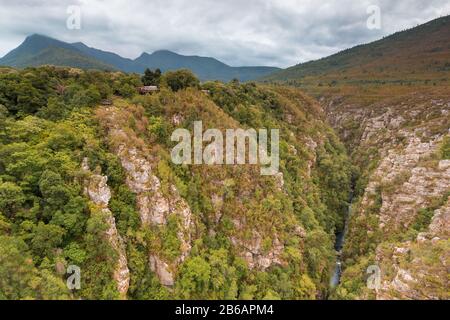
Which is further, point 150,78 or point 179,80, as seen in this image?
point 150,78

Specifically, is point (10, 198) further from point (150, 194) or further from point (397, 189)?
point (397, 189)

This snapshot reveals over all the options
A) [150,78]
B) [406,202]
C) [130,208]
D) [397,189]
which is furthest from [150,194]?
[397,189]

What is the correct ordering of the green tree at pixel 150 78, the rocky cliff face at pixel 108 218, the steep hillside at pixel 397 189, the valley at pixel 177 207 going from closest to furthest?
1. the valley at pixel 177 207
2. the rocky cliff face at pixel 108 218
3. the steep hillside at pixel 397 189
4. the green tree at pixel 150 78

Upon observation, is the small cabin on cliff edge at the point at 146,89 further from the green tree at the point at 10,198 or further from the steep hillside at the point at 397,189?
the steep hillside at the point at 397,189

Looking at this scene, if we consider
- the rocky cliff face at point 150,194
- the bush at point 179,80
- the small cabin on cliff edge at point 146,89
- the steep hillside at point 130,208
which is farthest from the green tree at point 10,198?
the bush at point 179,80

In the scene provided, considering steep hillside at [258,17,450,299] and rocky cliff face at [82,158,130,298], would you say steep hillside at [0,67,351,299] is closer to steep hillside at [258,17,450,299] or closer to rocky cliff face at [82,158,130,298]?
rocky cliff face at [82,158,130,298]

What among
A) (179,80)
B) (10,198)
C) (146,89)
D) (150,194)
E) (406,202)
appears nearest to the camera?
(10,198)
